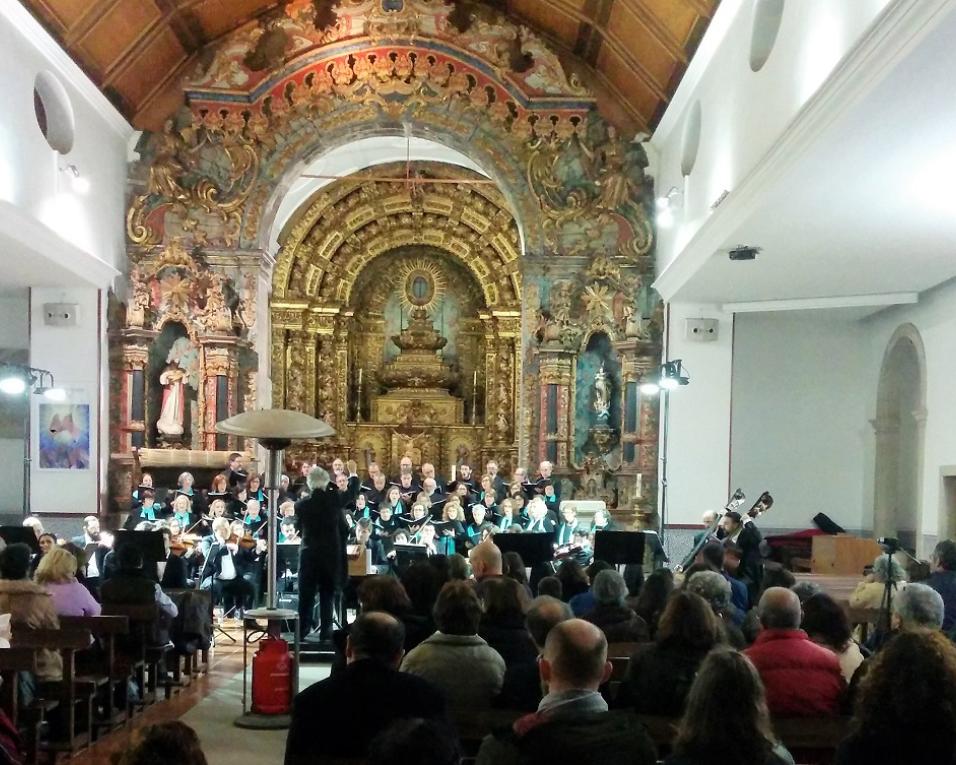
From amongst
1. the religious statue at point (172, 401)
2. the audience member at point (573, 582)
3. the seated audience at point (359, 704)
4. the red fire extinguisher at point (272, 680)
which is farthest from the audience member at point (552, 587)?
the religious statue at point (172, 401)

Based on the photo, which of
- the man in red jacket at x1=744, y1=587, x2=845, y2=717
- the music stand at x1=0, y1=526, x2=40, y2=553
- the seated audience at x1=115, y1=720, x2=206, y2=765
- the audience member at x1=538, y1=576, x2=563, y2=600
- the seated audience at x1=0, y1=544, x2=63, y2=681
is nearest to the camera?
the seated audience at x1=115, y1=720, x2=206, y2=765

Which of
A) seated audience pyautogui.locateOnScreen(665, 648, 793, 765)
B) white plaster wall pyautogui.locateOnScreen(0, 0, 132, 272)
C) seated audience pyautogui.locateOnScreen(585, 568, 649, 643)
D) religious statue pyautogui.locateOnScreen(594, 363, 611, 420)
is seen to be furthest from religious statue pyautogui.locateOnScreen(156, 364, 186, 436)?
seated audience pyautogui.locateOnScreen(665, 648, 793, 765)

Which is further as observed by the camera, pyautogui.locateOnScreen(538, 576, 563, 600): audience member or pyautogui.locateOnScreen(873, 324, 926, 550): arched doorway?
pyautogui.locateOnScreen(873, 324, 926, 550): arched doorway

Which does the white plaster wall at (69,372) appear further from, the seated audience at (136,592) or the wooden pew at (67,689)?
the wooden pew at (67,689)

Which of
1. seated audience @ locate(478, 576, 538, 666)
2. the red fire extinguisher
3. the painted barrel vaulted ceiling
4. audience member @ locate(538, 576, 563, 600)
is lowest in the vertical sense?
the red fire extinguisher

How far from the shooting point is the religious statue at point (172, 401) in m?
Answer: 17.8

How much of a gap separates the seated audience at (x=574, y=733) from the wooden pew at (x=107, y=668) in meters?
4.69

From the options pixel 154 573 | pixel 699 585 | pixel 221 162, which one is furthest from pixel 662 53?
pixel 699 585

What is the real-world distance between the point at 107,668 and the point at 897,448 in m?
13.0

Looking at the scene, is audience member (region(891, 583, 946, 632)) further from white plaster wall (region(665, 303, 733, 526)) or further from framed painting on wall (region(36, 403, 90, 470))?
framed painting on wall (region(36, 403, 90, 470))

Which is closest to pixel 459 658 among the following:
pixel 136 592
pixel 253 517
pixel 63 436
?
pixel 136 592

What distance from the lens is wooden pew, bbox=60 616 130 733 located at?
295 inches

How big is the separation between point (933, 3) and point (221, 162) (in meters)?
13.5

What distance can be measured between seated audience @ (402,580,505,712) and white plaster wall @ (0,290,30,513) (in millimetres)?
14052
